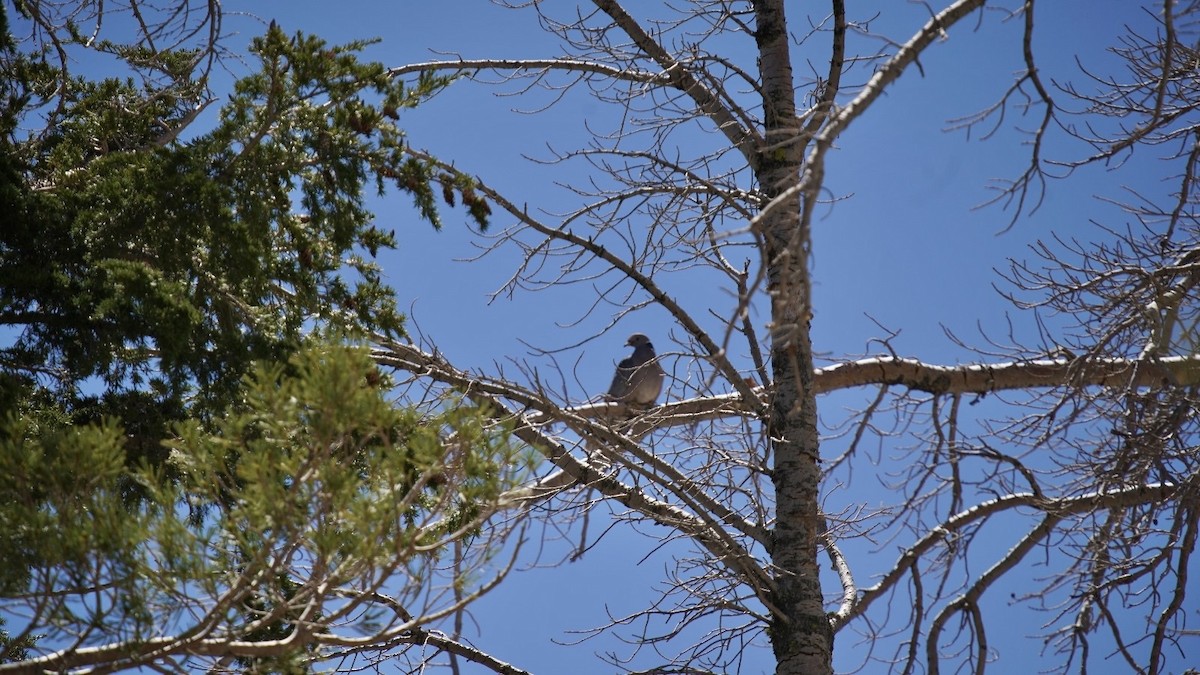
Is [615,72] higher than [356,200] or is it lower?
higher

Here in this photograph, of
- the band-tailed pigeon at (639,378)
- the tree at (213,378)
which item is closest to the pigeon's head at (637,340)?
the band-tailed pigeon at (639,378)

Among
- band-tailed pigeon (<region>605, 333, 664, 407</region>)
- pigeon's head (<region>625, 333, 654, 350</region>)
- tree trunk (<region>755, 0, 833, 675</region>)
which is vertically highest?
pigeon's head (<region>625, 333, 654, 350</region>)

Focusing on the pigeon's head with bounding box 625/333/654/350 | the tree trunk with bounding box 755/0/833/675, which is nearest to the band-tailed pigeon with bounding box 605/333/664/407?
the pigeon's head with bounding box 625/333/654/350

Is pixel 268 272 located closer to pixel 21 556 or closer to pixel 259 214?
pixel 259 214

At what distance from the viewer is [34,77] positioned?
7168 millimetres

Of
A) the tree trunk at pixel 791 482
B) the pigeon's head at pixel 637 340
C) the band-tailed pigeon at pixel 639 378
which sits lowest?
the tree trunk at pixel 791 482

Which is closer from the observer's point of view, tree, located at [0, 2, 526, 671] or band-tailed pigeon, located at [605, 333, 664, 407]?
tree, located at [0, 2, 526, 671]

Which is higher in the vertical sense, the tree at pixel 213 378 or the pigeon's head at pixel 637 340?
the pigeon's head at pixel 637 340

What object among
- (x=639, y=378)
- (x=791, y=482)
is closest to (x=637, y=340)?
(x=639, y=378)

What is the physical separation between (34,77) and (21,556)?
4.58m

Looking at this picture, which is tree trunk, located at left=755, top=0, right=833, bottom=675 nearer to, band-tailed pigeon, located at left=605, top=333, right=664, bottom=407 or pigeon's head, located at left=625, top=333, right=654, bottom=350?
band-tailed pigeon, located at left=605, top=333, right=664, bottom=407

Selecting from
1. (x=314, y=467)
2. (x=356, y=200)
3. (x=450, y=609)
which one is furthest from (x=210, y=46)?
(x=450, y=609)

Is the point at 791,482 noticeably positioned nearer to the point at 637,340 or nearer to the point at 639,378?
the point at 639,378

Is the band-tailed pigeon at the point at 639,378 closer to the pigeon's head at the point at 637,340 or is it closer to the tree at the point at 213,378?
the pigeon's head at the point at 637,340
